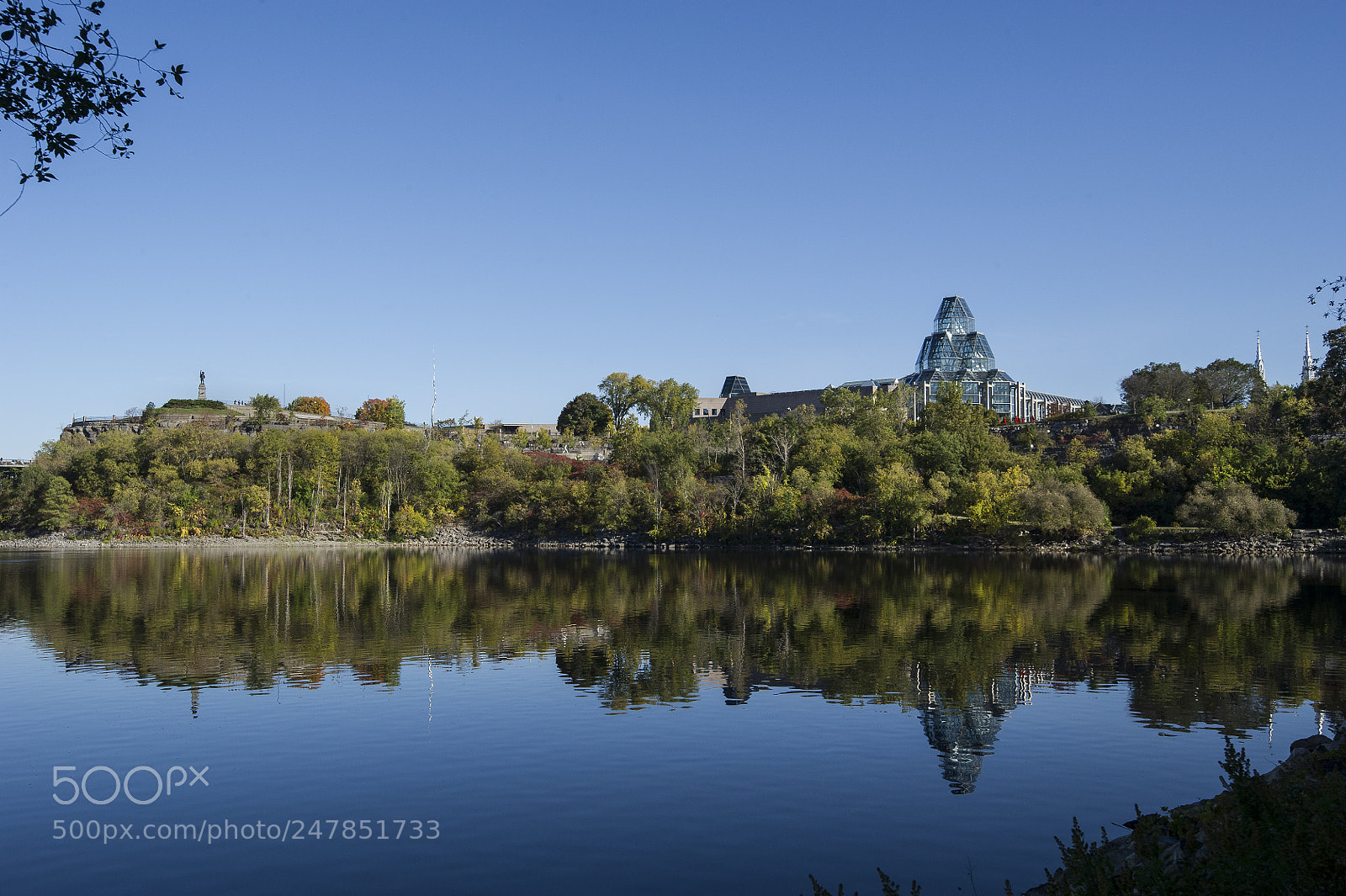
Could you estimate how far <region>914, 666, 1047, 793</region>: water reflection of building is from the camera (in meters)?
14.8

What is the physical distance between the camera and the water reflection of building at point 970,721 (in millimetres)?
14828

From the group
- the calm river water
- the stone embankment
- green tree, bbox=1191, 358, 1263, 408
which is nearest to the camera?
the stone embankment

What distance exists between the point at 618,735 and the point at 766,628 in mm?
13510

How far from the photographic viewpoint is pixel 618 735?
16.9 metres

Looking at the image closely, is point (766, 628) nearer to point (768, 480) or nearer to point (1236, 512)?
point (1236, 512)

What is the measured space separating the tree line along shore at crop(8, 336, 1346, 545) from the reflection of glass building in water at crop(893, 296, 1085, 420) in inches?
582

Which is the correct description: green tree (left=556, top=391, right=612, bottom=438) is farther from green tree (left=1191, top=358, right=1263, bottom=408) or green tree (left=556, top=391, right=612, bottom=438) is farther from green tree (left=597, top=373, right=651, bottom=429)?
green tree (left=1191, top=358, right=1263, bottom=408)

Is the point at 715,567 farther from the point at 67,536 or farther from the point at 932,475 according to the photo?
the point at 67,536

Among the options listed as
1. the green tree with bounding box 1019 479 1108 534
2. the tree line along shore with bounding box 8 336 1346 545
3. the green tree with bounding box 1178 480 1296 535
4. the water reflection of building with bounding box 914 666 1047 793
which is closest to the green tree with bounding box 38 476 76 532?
the tree line along shore with bounding box 8 336 1346 545

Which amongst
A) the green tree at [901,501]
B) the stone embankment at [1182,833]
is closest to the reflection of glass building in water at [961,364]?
the green tree at [901,501]

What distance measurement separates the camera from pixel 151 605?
114 feet

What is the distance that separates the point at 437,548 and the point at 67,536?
113 feet

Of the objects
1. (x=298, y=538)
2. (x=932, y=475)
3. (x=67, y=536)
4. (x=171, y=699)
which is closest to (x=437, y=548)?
(x=298, y=538)

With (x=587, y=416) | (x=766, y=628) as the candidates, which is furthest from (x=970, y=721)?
(x=587, y=416)
